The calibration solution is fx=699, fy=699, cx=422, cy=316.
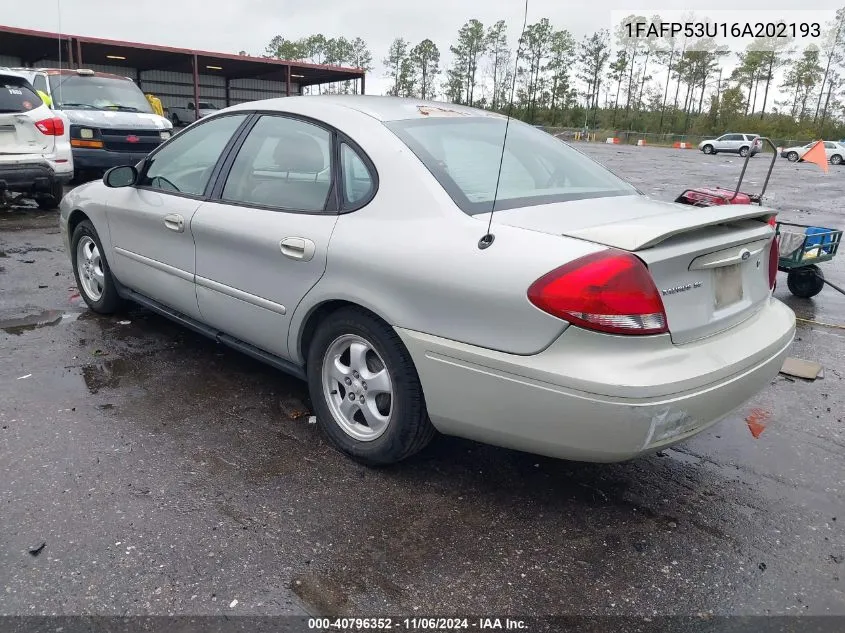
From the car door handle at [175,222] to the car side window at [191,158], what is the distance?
0.16 metres

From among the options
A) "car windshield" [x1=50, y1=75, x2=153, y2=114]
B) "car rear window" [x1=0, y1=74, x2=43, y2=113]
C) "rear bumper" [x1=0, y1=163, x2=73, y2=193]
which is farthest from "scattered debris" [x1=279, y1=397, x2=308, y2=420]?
"car windshield" [x1=50, y1=75, x2=153, y2=114]

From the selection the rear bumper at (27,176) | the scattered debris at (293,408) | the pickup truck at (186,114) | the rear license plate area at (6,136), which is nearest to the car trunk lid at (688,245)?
the scattered debris at (293,408)

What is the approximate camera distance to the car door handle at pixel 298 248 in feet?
10.2

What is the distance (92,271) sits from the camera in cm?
505

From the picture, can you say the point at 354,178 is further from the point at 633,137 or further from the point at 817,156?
the point at 633,137

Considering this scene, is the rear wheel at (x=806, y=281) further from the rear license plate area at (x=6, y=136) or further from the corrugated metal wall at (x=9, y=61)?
the corrugated metal wall at (x=9, y=61)

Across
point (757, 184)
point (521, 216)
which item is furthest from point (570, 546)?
point (757, 184)

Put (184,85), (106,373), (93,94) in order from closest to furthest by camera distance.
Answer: (106,373) < (93,94) < (184,85)

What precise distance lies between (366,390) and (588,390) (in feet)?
3.51

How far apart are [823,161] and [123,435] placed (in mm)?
5903

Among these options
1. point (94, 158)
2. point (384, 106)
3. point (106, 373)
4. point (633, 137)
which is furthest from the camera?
point (633, 137)

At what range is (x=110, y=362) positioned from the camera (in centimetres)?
426

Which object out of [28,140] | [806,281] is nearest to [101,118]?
[28,140]

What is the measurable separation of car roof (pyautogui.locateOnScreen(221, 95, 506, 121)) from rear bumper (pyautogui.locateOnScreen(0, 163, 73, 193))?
6297 millimetres
